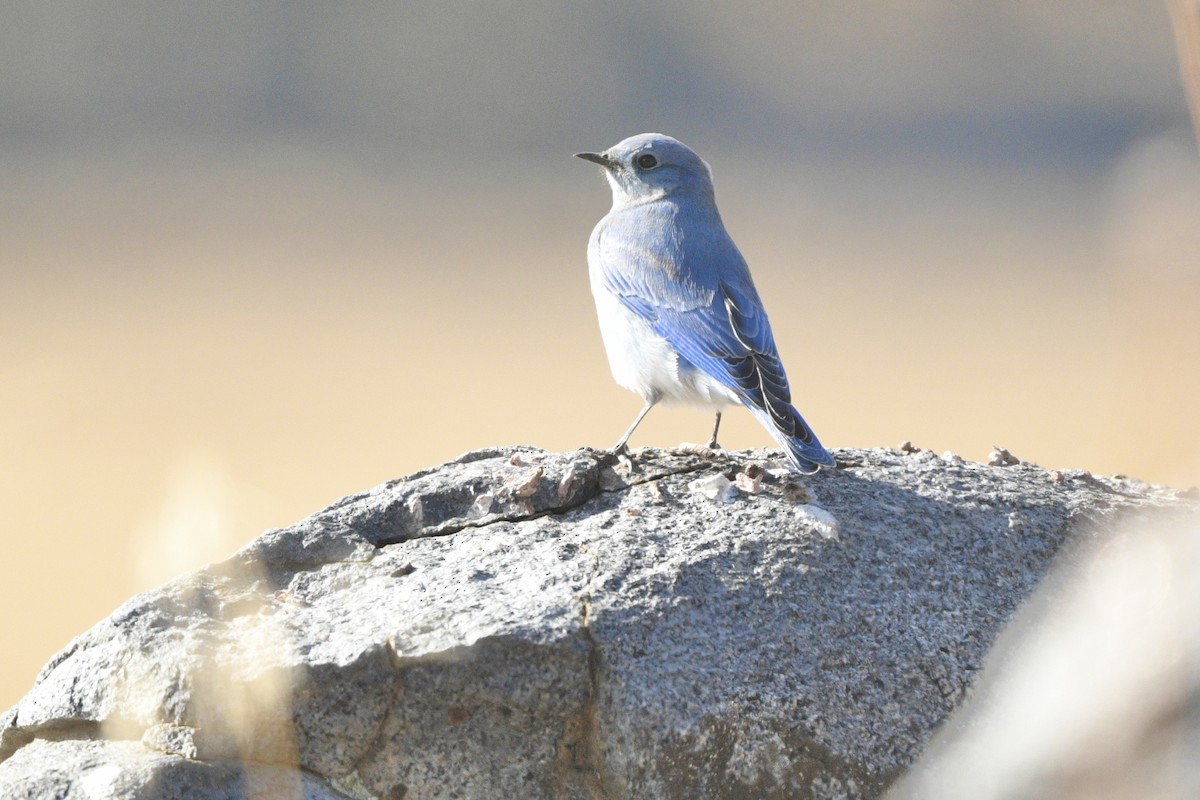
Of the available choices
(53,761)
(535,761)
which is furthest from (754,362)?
(53,761)

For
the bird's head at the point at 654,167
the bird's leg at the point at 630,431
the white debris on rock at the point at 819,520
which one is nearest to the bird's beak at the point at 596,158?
the bird's head at the point at 654,167

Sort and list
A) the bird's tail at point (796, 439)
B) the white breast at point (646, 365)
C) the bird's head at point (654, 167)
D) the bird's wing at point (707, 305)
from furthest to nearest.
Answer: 1. the bird's head at point (654, 167)
2. the white breast at point (646, 365)
3. the bird's wing at point (707, 305)
4. the bird's tail at point (796, 439)

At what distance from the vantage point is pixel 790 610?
2.69m

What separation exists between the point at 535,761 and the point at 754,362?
1.50m

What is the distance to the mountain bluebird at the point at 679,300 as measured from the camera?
3.53m

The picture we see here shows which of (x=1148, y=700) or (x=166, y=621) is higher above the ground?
(x=166, y=621)

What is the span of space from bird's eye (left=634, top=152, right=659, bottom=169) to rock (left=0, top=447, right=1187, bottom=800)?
5.89 feet

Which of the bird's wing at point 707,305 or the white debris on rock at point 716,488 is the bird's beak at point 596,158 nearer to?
the bird's wing at point 707,305

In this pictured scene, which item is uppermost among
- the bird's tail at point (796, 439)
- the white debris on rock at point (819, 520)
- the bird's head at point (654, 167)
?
the bird's head at point (654, 167)

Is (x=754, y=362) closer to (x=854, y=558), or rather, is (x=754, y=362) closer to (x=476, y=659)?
(x=854, y=558)

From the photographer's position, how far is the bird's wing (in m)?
3.49

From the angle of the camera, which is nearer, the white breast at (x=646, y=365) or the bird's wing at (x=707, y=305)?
the bird's wing at (x=707, y=305)

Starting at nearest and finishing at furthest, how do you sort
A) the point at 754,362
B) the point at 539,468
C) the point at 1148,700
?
the point at 1148,700 → the point at 539,468 → the point at 754,362

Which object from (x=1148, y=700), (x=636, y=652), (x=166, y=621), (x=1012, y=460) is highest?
(x=1012, y=460)
